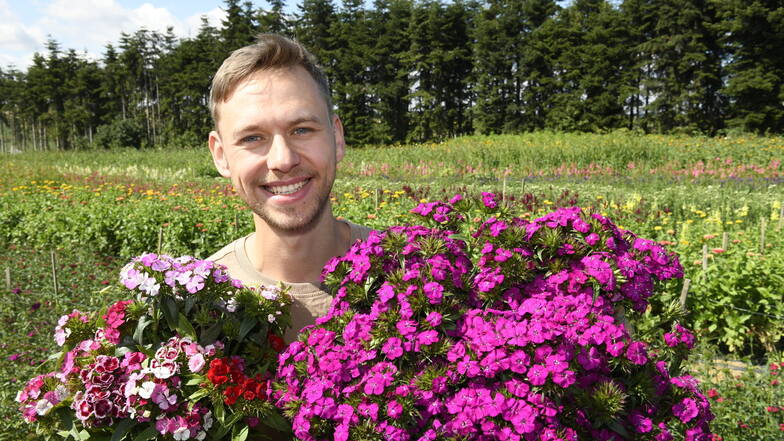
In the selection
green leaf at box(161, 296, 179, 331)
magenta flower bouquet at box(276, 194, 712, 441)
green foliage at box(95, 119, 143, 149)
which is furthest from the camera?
green foliage at box(95, 119, 143, 149)

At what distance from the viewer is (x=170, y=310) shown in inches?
58.7

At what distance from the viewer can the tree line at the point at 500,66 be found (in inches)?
1082

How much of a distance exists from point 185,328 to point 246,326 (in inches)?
6.4

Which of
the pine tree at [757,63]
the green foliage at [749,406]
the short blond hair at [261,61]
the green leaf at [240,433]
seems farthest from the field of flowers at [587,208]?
the pine tree at [757,63]

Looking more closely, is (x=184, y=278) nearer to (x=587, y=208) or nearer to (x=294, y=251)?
(x=294, y=251)

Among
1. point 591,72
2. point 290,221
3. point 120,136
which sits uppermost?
point 591,72

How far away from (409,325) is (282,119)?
79 centimetres

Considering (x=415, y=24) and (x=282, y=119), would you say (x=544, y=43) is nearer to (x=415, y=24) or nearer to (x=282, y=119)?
(x=415, y=24)

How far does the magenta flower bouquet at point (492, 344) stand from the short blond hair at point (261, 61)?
0.68 metres

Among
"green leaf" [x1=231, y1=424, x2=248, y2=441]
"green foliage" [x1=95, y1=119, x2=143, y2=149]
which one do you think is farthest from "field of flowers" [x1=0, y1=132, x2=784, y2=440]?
"green foliage" [x1=95, y1=119, x2=143, y2=149]

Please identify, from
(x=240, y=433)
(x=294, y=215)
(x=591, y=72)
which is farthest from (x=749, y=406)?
(x=591, y=72)

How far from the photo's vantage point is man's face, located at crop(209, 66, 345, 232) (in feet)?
5.59

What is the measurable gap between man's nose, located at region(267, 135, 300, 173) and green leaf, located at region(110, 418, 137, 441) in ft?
2.65

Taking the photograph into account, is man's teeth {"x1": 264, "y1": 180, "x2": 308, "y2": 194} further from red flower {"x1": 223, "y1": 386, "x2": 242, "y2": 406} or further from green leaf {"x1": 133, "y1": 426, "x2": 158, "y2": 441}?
green leaf {"x1": 133, "y1": 426, "x2": 158, "y2": 441}
